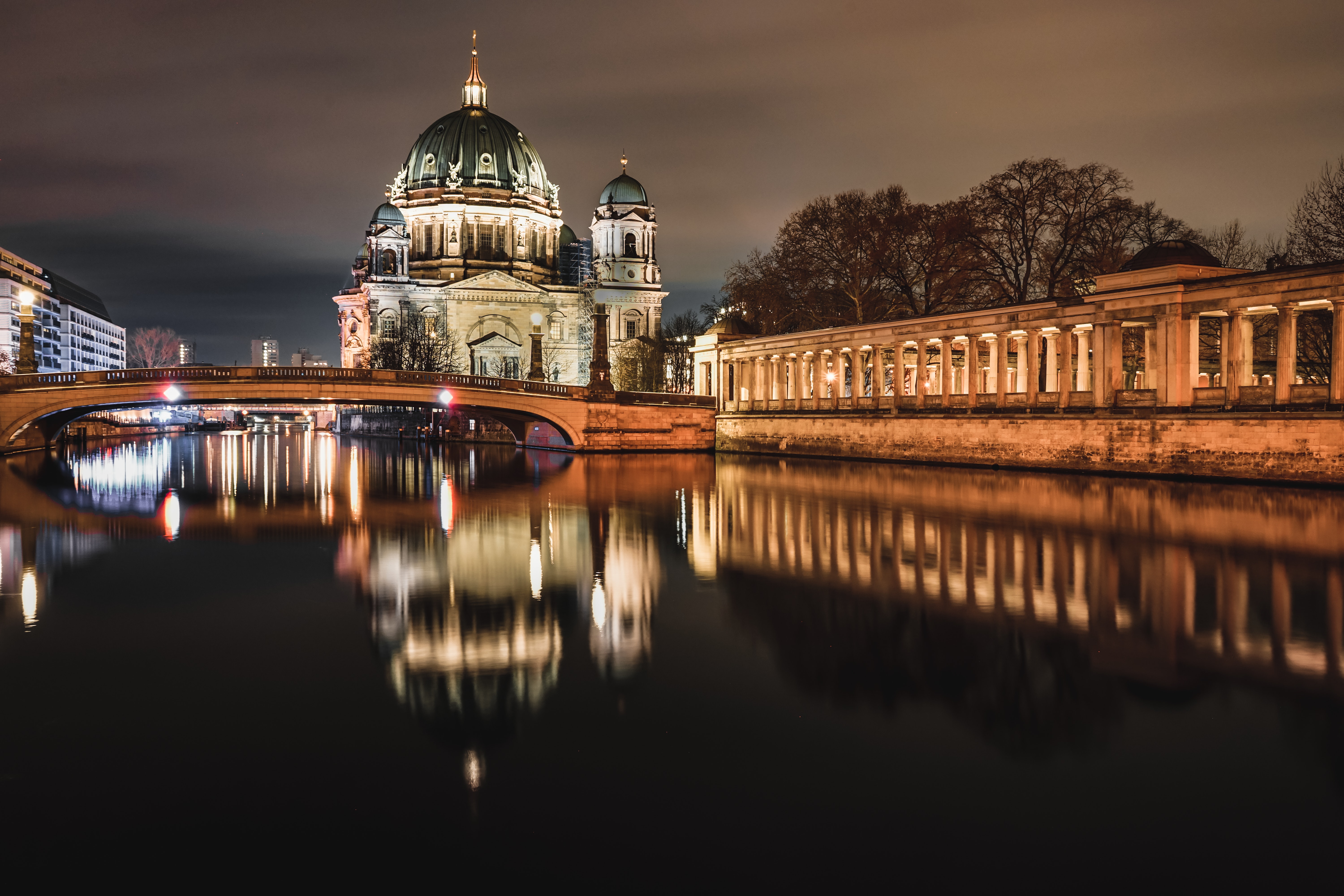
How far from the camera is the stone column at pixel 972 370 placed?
4041 cm

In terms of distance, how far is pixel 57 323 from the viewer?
452 ft

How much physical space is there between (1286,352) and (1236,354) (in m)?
2.12

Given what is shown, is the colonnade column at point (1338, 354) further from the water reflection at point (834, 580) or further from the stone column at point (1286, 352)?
the water reflection at point (834, 580)

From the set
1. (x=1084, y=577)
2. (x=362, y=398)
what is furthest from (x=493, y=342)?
(x=1084, y=577)

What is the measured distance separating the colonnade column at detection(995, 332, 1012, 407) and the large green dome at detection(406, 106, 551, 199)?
253 ft

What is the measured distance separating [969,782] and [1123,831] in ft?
2.88

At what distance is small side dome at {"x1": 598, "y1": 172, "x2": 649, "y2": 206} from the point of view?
112 m

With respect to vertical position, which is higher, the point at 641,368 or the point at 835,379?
the point at 641,368

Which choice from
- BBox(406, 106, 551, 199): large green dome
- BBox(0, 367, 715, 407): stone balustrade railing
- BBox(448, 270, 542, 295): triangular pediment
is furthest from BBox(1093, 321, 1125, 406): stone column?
BBox(406, 106, 551, 199): large green dome

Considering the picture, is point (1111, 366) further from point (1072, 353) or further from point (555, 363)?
point (555, 363)

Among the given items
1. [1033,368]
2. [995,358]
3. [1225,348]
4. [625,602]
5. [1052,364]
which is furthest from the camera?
[1052,364]

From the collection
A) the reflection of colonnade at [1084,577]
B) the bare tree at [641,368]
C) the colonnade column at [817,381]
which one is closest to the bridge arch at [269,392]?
the colonnade column at [817,381]

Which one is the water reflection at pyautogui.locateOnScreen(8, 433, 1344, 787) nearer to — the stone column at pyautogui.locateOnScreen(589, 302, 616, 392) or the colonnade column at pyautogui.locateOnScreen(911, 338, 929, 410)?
the colonnade column at pyautogui.locateOnScreen(911, 338, 929, 410)

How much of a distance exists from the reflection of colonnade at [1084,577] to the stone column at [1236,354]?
13683mm
